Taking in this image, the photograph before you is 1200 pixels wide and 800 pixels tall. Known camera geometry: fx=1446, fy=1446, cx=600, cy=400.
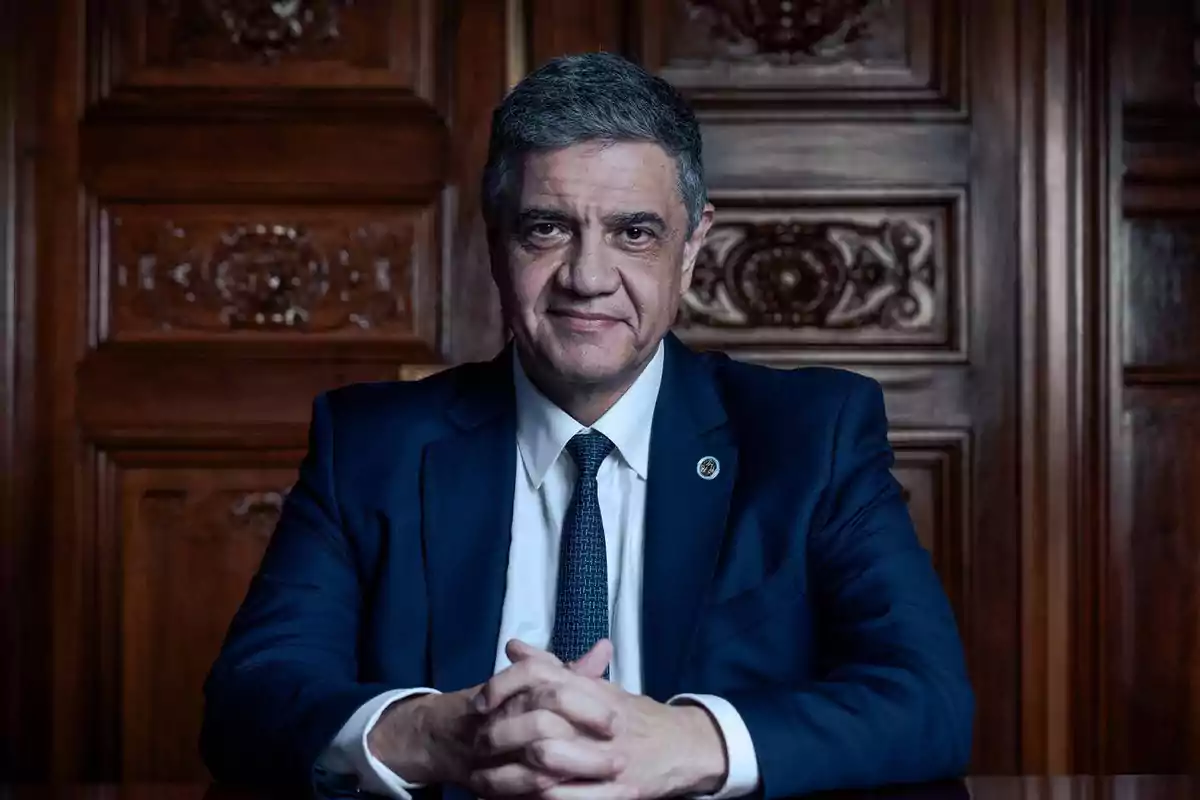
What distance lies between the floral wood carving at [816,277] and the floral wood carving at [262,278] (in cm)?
59

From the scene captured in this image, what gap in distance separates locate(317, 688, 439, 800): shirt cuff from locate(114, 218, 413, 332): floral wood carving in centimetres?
142

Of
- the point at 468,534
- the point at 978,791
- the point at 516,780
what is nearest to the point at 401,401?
the point at 468,534

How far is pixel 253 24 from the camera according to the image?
276 centimetres

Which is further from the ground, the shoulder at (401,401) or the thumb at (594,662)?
the shoulder at (401,401)

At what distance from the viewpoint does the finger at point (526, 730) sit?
4.18ft

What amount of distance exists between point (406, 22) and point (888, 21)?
916 millimetres

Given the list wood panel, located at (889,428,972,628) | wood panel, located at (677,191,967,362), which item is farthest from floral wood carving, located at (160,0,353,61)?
wood panel, located at (889,428,972,628)

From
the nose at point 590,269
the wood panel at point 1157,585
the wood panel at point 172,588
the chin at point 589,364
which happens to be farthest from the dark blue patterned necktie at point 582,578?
the wood panel at point 1157,585

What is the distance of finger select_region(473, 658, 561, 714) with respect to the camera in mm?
1303

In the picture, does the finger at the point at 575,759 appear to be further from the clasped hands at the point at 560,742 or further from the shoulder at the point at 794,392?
the shoulder at the point at 794,392

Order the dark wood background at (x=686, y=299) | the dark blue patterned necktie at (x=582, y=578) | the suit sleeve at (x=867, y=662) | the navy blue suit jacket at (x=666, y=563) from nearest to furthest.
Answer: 1. the suit sleeve at (x=867, y=662)
2. the navy blue suit jacket at (x=666, y=563)
3. the dark blue patterned necktie at (x=582, y=578)
4. the dark wood background at (x=686, y=299)

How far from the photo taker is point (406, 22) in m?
2.76

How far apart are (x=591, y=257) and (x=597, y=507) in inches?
11.5

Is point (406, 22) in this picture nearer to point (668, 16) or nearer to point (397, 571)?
point (668, 16)
